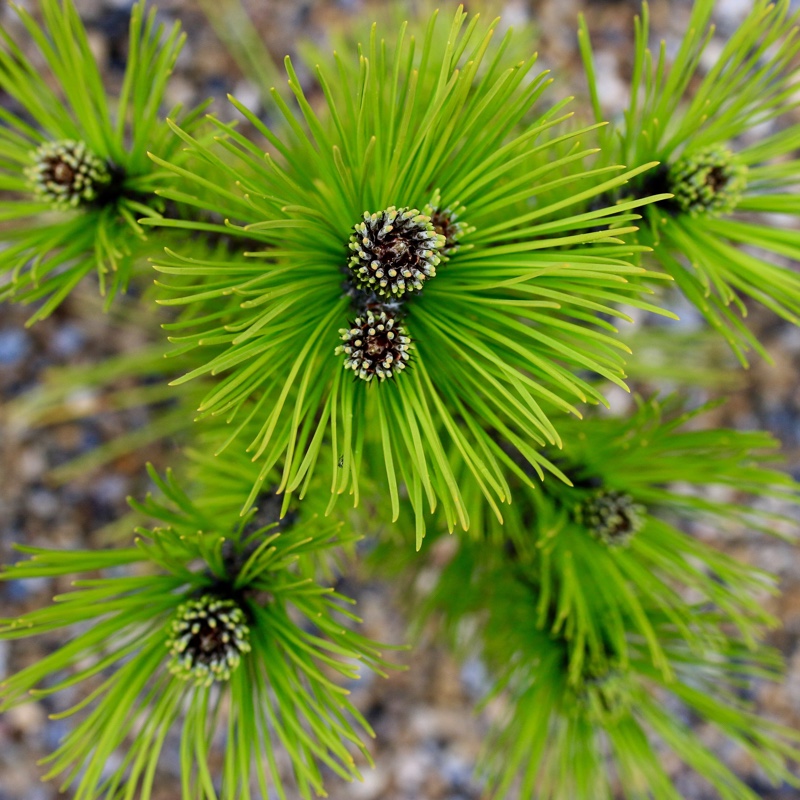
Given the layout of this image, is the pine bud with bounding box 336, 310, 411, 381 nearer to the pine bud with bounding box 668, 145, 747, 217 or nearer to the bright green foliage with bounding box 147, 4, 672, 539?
the bright green foliage with bounding box 147, 4, 672, 539

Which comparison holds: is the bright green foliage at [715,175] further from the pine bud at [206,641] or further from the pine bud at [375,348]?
the pine bud at [206,641]

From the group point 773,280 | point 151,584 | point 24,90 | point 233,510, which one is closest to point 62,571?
point 151,584

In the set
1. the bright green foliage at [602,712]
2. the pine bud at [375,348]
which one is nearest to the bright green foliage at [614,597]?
the bright green foliage at [602,712]

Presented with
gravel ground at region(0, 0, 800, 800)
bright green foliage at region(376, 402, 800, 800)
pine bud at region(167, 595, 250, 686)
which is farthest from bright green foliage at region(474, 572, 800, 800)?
gravel ground at region(0, 0, 800, 800)

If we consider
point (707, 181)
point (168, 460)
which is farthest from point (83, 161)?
point (168, 460)

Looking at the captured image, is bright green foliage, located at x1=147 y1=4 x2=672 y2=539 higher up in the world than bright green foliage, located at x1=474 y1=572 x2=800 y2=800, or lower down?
higher up

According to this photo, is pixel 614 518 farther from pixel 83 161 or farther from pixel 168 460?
pixel 168 460
